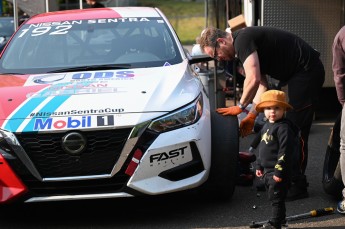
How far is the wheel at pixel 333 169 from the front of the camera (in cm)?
568

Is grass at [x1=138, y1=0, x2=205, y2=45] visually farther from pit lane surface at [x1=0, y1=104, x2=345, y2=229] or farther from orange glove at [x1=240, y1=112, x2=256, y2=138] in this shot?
pit lane surface at [x1=0, y1=104, x2=345, y2=229]

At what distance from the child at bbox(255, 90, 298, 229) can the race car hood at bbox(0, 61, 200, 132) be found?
64 cm

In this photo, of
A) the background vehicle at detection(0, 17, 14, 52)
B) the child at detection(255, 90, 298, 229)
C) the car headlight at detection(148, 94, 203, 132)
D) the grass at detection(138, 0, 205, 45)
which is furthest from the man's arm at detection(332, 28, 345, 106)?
the grass at detection(138, 0, 205, 45)

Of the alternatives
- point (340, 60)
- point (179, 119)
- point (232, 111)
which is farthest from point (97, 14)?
point (340, 60)

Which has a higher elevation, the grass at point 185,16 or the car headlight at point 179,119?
the car headlight at point 179,119

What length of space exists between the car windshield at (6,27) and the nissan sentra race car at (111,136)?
6.97 m

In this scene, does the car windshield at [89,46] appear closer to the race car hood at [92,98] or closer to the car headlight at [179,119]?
the race car hood at [92,98]

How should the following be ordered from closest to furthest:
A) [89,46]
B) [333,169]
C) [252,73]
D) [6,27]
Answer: [252,73], [333,169], [89,46], [6,27]

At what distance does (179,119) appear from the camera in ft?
17.2

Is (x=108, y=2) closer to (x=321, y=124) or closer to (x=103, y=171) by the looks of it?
(x=321, y=124)

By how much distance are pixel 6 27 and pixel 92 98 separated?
8.12 metres

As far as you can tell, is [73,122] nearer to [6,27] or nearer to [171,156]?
[171,156]

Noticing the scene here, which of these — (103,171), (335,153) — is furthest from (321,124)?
(103,171)

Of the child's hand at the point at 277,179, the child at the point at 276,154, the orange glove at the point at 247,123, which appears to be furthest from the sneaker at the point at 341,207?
the orange glove at the point at 247,123
